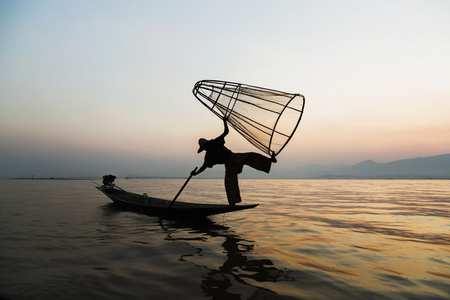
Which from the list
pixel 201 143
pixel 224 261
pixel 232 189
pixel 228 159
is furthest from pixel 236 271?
pixel 201 143

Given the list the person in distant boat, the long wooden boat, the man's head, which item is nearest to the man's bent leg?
the person in distant boat

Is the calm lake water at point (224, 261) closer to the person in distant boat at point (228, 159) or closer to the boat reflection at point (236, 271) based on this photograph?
the boat reflection at point (236, 271)

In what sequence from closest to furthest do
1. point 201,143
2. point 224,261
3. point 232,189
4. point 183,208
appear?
1. point 224,261
2. point 232,189
3. point 201,143
4. point 183,208

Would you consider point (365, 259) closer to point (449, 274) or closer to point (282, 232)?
point (449, 274)

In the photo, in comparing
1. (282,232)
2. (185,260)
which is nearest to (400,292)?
(185,260)

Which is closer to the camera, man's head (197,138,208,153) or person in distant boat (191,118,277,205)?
person in distant boat (191,118,277,205)

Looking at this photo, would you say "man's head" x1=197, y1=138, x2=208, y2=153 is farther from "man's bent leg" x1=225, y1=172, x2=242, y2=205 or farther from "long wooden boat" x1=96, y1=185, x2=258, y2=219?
"long wooden boat" x1=96, y1=185, x2=258, y2=219

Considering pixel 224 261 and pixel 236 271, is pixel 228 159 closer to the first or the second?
pixel 224 261

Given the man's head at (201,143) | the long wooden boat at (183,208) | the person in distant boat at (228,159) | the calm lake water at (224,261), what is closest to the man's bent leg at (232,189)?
the person in distant boat at (228,159)

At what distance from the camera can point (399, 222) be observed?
33.3 feet

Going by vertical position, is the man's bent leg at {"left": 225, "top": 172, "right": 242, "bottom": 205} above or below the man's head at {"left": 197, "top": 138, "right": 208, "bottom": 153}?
below

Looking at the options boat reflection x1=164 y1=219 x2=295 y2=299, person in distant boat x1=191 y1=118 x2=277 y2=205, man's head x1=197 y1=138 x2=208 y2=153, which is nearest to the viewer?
boat reflection x1=164 y1=219 x2=295 y2=299

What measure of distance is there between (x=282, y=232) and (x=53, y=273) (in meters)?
6.12

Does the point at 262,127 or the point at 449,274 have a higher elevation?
the point at 262,127
